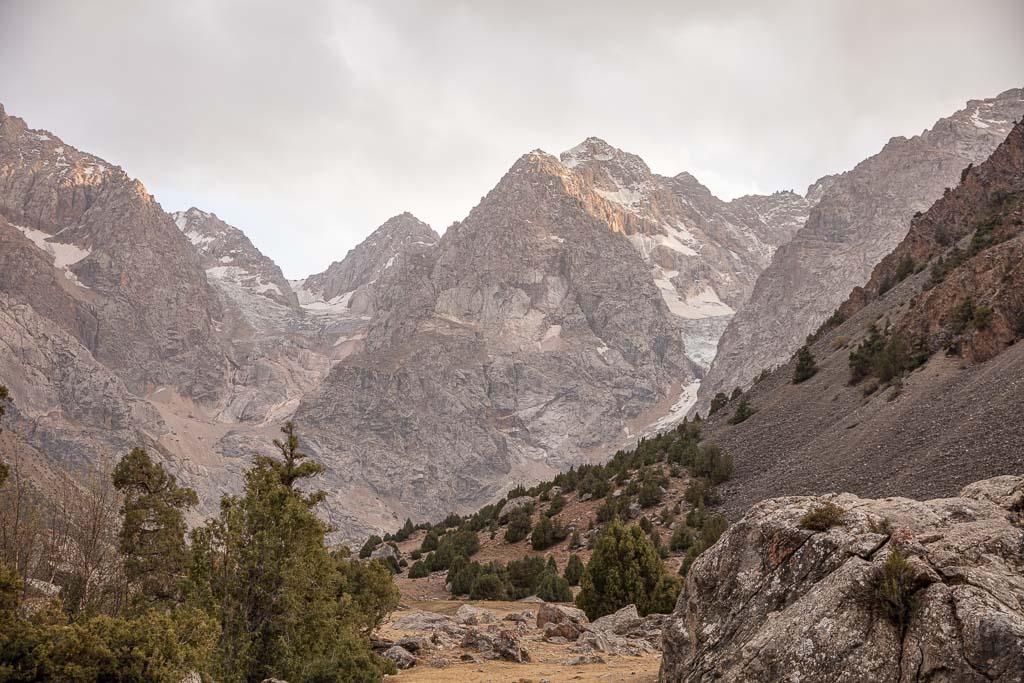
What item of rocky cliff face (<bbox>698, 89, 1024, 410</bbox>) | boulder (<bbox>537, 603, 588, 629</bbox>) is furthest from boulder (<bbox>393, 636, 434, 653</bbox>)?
rocky cliff face (<bbox>698, 89, 1024, 410</bbox>)

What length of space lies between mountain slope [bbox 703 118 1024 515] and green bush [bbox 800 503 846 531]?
68.4ft

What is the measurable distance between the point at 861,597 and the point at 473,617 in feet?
64.5

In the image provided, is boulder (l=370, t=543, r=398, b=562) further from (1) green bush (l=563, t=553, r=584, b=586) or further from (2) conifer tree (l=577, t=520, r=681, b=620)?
(2) conifer tree (l=577, t=520, r=681, b=620)

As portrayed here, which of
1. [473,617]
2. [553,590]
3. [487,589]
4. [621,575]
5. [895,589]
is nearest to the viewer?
[895,589]

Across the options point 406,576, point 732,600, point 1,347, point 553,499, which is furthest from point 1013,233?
point 1,347

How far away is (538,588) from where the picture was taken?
34.8 metres

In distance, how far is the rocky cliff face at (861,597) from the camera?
6.64 meters

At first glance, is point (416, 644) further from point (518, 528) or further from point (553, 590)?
point (518, 528)

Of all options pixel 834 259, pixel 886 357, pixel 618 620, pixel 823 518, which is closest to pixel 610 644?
pixel 618 620

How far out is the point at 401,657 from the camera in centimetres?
1709

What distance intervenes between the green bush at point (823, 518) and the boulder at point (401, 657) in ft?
37.2

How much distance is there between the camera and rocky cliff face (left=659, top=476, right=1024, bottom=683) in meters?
6.64

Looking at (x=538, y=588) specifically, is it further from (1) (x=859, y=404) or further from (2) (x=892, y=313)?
(2) (x=892, y=313)

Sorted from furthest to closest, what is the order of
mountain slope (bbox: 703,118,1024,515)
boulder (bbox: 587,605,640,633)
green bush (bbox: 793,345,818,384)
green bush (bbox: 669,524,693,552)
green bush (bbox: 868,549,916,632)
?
green bush (bbox: 793,345,818,384)
green bush (bbox: 669,524,693,552)
mountain slope (bbox: 703,118,1024,515)
boulder (bbox: 587,605,640,633)
green bush (bbox: 868,549,916,632)
